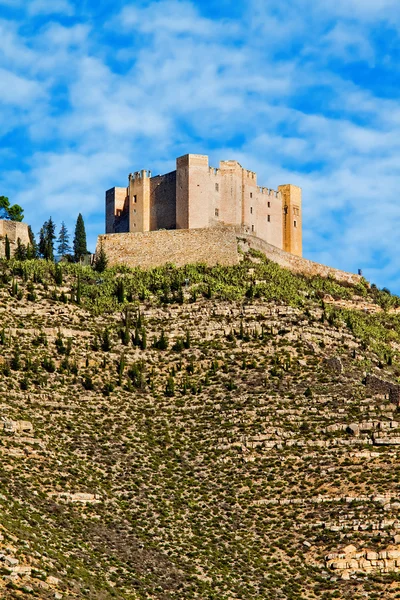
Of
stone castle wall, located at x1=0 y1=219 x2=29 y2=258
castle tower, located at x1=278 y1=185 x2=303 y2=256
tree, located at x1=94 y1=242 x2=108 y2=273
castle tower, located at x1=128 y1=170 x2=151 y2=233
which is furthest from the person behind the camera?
castle tower, located at x1=278 y1=185 x2=303 y2=256

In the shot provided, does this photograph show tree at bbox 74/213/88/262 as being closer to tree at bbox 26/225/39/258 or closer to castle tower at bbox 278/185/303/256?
tree at bbox 26/225/39/258

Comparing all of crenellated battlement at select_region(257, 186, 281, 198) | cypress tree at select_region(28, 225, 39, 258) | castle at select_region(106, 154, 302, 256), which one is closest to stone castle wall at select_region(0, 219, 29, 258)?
cypress tree at select_region(28, 225, 39, 258)

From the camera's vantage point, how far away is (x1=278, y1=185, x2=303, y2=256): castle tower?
9506 cm

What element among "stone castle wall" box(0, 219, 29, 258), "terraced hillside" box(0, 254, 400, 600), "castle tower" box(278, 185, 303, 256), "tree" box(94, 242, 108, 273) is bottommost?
"terraced hillside" box(0, 254, 400, 600)

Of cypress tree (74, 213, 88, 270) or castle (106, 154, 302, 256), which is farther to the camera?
cypress tree (74, 213, 88, 270)

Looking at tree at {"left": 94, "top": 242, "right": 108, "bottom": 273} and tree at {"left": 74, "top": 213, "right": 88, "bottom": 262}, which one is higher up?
tree at {"left": 74, "top": 213, "right": 88, "bottom": 262}

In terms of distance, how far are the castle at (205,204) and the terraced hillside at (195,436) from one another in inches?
199

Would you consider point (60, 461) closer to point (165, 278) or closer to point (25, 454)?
point (25, 454)

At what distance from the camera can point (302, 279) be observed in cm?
8794

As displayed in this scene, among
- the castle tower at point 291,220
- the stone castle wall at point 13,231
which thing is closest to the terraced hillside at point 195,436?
the stone castle wall at point 13,231

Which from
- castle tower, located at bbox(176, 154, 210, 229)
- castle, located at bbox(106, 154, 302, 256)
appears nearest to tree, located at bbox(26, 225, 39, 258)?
castle, located at bbox(106, 154, 302, 256)

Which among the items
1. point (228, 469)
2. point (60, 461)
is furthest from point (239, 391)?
point (60, 461)

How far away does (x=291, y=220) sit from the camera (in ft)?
313

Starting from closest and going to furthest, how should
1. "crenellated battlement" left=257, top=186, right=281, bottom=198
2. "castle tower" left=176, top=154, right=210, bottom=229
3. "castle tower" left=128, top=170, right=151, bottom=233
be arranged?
"castle tower" left=176, top=154, right=210, bottom=229, "castle tower" left=128, top=170, right=151, bottom=233, "crenellated battlement" left=257, top=186, right=281, bottom=198
